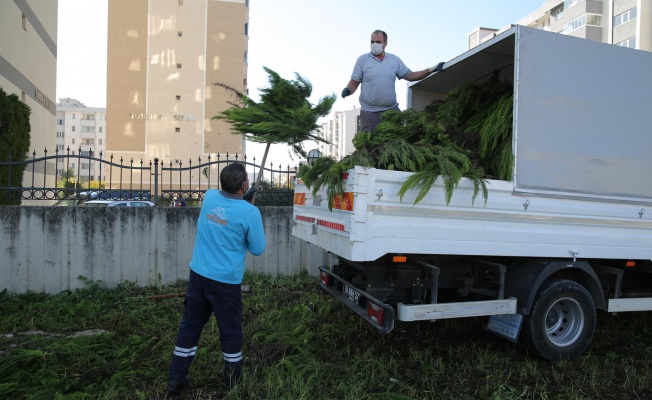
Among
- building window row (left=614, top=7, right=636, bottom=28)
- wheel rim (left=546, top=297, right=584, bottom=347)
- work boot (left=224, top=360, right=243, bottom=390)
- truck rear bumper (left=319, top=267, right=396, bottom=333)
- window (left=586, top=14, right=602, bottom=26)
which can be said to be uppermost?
window (left=586, top=14, right=602, bottom=26)

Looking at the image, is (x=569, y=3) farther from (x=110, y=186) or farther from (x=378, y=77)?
(x=110, y=186)

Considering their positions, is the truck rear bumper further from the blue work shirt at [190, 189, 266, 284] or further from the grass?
the blue work shirt at [190, 189, 266, 284]

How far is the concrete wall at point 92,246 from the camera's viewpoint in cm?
652

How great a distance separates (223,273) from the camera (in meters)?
3.45

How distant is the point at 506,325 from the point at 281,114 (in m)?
3.33

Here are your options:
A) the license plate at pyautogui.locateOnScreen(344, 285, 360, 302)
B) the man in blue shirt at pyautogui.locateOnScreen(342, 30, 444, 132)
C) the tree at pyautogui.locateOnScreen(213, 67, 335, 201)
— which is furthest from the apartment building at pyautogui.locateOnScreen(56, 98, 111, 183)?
the license plate at pyautogui.locateOnScreen(344, 285, 360, 302)

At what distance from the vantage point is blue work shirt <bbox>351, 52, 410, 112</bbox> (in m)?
5.23

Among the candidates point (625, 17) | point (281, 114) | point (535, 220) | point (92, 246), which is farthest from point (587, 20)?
point (92, 246)

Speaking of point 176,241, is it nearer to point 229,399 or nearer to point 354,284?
point 354,284

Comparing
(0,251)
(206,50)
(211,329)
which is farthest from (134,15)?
(211,329)

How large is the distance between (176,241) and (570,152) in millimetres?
5429

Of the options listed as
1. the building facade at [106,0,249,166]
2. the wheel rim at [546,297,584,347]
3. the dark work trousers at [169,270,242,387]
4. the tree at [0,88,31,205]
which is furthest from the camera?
the building facade at [106,0,249,166]

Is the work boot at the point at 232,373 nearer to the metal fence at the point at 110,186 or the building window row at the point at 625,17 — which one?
the metal fence at the point at 110,186

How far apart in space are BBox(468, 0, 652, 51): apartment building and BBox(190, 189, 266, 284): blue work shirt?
3961 cm
